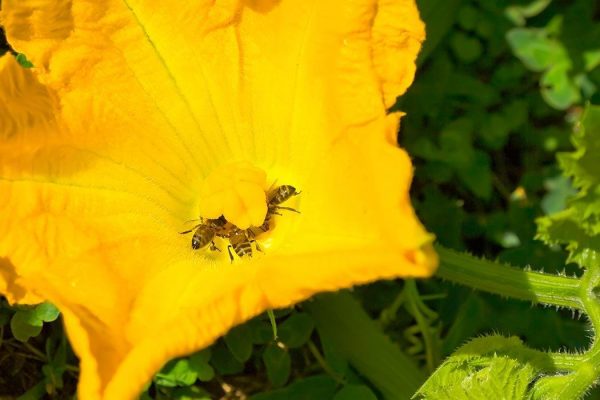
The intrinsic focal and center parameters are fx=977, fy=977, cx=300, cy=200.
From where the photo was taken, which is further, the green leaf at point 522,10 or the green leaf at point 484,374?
the green leaf at point 522,10

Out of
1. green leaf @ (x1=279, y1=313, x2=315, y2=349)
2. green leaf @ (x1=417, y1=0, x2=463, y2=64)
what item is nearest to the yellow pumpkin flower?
Result: green leaf @ (x1=279, y1=313, x2=315, y2=349)

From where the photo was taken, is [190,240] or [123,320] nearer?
[123,320]

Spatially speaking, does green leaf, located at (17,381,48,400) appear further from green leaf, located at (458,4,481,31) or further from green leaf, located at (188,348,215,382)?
green leaf, located at (458,4,481,31)

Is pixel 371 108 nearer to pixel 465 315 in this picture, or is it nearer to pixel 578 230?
pixel 578 230

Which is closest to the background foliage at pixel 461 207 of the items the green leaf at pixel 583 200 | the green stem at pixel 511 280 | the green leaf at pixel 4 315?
the green leaf at pixel 4 315

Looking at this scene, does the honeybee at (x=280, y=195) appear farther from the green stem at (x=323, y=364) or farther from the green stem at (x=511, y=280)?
the green stem at (x=323, y=364)

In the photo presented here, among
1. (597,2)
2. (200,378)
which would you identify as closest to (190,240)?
(200,378)

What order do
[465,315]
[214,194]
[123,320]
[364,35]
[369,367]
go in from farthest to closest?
[465,315]
[369,367]
[214,194]
[364,35]
[123,320]
